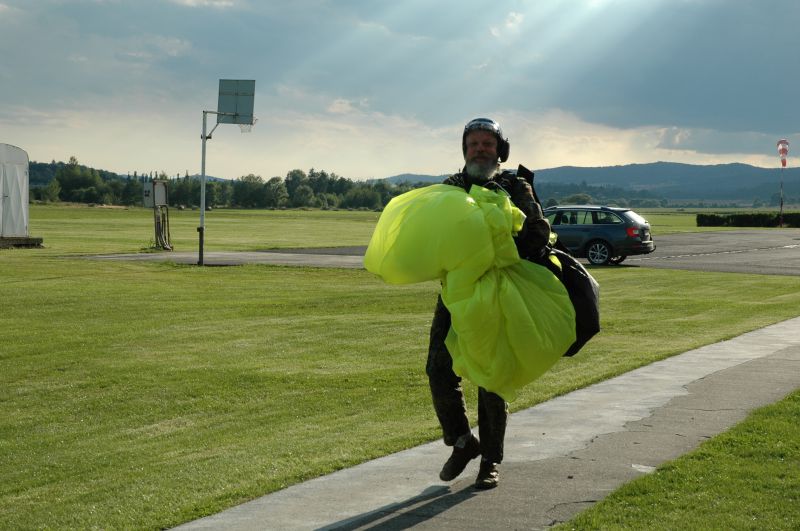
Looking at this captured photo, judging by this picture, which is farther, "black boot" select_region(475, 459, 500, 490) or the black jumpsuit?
"black boot" select_region(475, 459, 500, 490)

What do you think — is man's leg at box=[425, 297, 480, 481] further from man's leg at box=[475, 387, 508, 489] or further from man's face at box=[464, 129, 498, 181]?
man's face at box=[464, 129, 498, 181]

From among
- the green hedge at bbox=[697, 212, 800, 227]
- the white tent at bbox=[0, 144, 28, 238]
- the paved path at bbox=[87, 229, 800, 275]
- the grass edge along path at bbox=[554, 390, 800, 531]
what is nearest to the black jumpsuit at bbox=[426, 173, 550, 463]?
the grass edge along path at bbox=[554, 390, 800, 531]

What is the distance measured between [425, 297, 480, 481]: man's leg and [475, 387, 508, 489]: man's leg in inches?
4.4

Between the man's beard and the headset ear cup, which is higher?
the headset ear cup

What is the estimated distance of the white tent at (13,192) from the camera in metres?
38.1

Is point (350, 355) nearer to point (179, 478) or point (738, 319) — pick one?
point (179, 478)

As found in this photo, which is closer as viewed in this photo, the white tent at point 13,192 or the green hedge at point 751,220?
the white tent at point 13,192

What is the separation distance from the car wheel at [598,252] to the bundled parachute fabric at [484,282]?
82.0 ft

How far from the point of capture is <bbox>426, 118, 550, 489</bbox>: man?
6.04 meters

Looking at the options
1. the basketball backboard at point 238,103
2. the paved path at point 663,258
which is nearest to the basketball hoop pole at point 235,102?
the basketball backboard at point 238,103

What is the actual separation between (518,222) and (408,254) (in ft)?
2.08

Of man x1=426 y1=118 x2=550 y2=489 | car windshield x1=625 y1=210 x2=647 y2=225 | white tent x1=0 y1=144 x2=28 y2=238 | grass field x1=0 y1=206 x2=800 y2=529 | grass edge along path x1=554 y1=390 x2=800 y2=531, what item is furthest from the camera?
white tent x1=0 y1=144 x2=28 y2=238

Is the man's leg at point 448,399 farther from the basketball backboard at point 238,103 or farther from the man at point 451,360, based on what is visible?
the basketball backboard at point 238,103

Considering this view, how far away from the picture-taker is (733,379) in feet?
32.7
